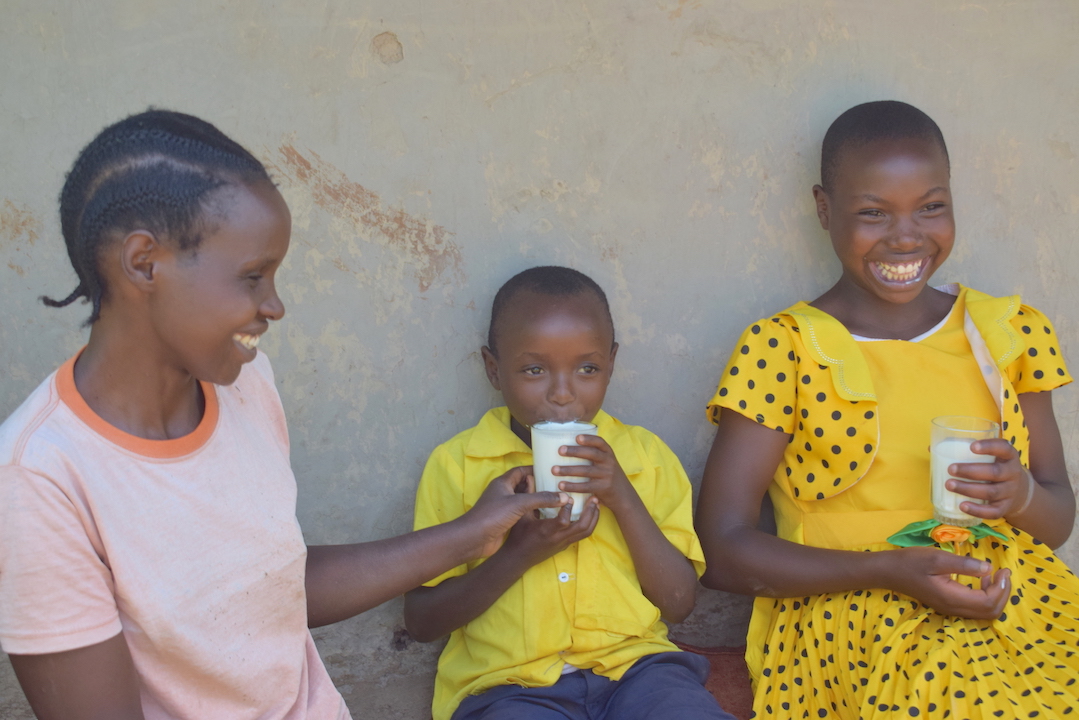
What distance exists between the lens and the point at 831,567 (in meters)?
2.30

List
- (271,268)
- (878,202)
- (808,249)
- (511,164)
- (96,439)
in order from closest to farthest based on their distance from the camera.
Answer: (96,439)
(271,268)
(878,202)
(511,164)
(808,249)

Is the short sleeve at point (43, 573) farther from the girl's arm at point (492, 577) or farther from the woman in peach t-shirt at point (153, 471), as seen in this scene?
the girl's arm at point (492, 577)

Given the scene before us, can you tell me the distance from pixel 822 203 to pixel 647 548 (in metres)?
1.12

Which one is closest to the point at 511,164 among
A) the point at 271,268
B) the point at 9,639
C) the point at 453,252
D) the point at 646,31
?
the point at 453,252

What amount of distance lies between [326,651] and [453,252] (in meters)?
1.22

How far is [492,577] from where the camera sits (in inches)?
86.8

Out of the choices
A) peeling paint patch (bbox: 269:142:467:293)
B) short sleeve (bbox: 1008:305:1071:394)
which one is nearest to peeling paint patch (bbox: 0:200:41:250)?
peeling paint patch (bbox: 269:142:467:293)

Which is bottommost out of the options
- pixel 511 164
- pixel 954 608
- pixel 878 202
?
pixel 954 608

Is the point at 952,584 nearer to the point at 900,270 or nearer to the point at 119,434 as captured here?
the point at 900,270

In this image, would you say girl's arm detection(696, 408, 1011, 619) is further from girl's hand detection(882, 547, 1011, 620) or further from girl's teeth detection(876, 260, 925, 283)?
girl's teeth detection(876, 260, 925, 283)

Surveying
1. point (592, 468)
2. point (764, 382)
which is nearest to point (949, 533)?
point (764, 382)

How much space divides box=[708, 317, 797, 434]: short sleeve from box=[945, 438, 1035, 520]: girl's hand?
50 centimetres

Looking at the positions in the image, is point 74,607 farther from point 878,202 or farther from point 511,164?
point 878,202

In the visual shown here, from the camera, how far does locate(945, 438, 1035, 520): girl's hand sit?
2047 millimetres
